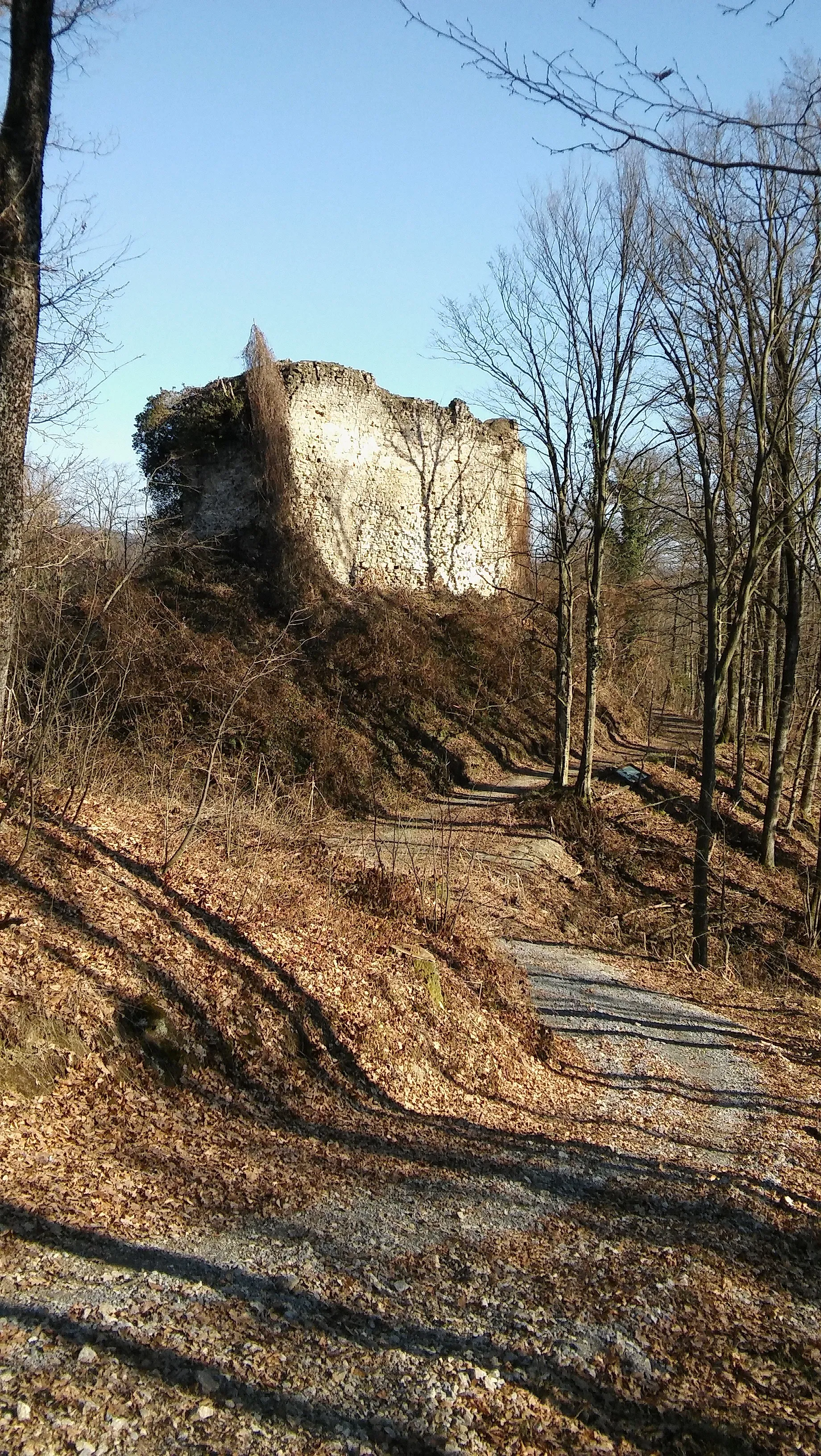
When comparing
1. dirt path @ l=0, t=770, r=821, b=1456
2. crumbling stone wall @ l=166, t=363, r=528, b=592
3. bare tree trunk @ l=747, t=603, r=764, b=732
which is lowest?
dirt path @ l=0, t=770, r=821, b=1456

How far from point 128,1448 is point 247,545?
902 inches

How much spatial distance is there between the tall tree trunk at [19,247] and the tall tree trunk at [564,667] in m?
13.1

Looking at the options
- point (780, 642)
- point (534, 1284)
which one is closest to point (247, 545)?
point (780, 642)

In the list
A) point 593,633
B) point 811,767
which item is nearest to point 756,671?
point 811,767

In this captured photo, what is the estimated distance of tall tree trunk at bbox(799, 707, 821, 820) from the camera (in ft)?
71.4

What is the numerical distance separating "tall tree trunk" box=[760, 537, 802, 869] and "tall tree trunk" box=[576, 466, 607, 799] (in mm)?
3118

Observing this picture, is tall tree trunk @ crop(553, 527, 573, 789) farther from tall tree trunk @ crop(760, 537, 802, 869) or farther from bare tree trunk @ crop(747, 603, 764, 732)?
bare tree trunk @ crop(747, 603, 764, 732)

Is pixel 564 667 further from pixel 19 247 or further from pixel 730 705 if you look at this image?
pixel 19 247

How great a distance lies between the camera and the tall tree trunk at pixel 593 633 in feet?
59.2

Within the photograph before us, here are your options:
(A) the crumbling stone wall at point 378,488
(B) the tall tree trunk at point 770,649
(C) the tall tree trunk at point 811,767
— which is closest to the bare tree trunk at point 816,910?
(C) the tall tree trunk at point 811,767

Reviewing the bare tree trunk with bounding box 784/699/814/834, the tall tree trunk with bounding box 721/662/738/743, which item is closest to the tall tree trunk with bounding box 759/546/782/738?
the tall tree trunk with bounding box 721/662/738/743

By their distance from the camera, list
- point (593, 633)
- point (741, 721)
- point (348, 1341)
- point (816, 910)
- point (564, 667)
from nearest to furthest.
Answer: point (348, 1341) → point (816, 910) → point (593, 633) → point (564, 667) → point (741, 721)

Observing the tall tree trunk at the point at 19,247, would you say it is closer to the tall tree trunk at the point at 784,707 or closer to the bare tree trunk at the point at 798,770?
the tall tree trunk at the point at 784,707

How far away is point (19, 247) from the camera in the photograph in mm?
7309
